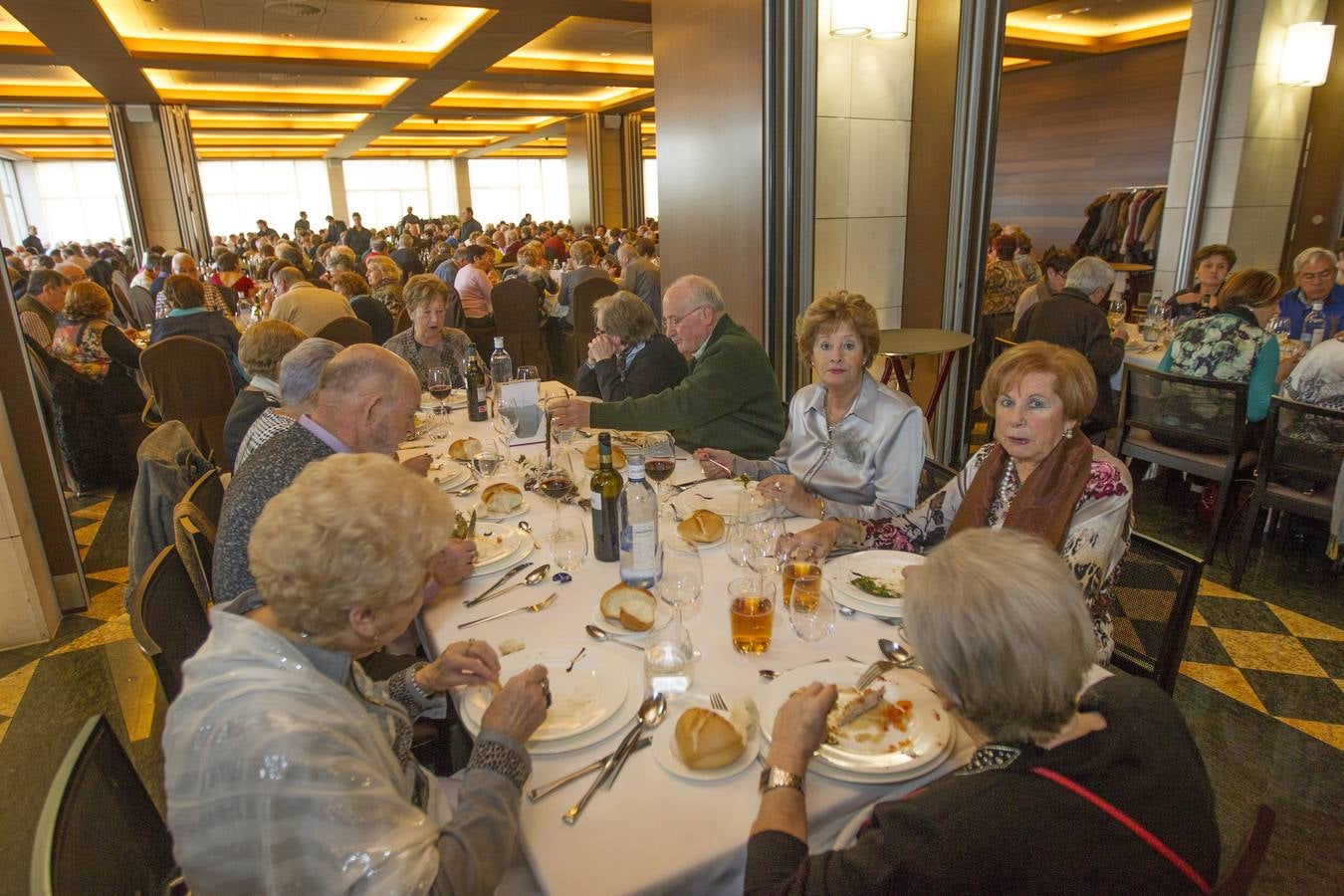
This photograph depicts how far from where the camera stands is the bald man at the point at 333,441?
1776 mm

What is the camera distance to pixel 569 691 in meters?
1.41

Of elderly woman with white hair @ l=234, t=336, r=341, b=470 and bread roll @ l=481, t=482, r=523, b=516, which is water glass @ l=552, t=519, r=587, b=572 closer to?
bread roll @ l=481, t=482, r=523, b=516

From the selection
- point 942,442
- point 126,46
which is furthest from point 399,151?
point 942,442

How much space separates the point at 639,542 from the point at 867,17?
3294mm

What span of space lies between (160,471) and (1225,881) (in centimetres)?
263

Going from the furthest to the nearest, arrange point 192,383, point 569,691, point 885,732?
1. point 192,383
2. point 569,691
3. point 885,732

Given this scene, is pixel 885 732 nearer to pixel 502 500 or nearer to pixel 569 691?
pixel 569 691

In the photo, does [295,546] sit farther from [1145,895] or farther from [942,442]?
[942,442]

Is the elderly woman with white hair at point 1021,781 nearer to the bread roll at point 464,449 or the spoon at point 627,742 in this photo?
the spoon at point 627,742

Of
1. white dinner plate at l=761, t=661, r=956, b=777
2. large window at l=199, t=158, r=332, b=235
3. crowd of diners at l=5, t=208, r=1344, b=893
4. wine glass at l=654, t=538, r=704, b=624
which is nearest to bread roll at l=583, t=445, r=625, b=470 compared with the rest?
crowd of diners at l=5, t=208, r=1344, b=893

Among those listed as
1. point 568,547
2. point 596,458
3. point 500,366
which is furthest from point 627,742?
point 500,366

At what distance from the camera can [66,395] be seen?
4980mm

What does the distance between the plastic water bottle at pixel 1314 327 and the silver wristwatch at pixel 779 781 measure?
515 cm

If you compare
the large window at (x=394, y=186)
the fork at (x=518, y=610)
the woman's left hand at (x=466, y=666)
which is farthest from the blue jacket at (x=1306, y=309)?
the large window at (x=394, y=186)
